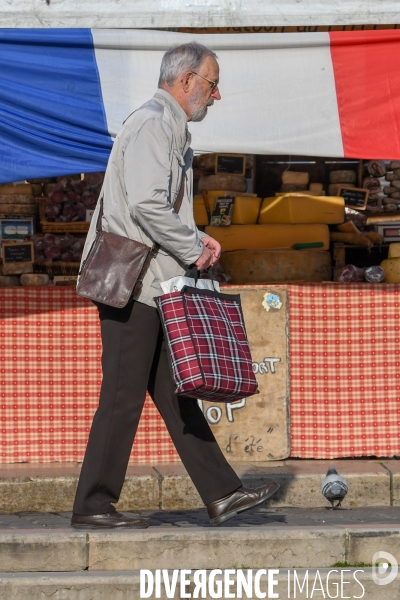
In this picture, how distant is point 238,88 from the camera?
582cm

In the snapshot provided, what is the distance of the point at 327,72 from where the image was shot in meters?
5.85

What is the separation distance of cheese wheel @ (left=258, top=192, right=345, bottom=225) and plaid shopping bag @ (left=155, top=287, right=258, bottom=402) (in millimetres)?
3433

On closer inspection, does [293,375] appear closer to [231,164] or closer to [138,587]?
[231,164]

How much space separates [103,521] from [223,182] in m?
4.12

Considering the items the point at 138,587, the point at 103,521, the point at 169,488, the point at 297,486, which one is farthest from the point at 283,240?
the point at 138,587

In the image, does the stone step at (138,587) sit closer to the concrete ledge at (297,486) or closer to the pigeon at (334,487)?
the pigeon at (334,487)

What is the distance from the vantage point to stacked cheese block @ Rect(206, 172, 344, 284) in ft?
Answer: 24.7

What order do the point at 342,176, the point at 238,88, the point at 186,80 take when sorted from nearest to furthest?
the point at 186,80, the point at 238,88, the point at 342,176

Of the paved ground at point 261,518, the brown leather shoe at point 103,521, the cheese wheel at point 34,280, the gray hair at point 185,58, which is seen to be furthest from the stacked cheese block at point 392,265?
the brown leather shoe at point 103,521

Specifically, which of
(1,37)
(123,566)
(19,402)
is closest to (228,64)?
(1,37)

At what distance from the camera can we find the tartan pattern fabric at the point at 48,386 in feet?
21.2

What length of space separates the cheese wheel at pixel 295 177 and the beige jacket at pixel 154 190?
147 inches

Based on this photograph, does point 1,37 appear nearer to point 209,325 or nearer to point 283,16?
point 283,16

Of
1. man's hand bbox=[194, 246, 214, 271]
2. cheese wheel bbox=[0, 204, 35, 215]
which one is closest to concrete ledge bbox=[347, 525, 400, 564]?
man's hand bbox=[194, 246, 214, 271]
